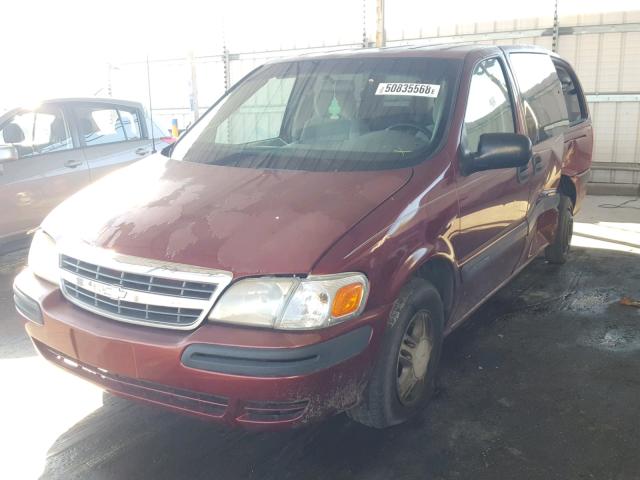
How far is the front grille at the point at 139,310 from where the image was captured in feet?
7.30

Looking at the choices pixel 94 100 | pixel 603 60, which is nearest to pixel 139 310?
pixel 94 100

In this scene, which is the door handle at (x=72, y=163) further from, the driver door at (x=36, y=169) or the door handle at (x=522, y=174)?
the door handle at (x=522, y=174)

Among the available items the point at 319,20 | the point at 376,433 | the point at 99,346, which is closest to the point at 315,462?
the point at 376,433

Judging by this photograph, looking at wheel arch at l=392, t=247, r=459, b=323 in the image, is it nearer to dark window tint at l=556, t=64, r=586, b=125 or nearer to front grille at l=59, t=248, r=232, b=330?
front grille at l=59, t=248, r=232, b=330

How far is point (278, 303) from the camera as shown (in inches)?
86.2

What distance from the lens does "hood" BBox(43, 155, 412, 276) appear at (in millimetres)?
2262

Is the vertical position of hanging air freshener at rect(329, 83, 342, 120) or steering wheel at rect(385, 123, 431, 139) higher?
hanging air freshener at rect(329, 83, 342, 120)

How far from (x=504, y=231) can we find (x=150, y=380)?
2144 mm

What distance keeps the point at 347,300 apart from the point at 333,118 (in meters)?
1.32

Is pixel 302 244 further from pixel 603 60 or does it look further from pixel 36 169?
pixel 603 60

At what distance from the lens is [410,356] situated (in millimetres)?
2762

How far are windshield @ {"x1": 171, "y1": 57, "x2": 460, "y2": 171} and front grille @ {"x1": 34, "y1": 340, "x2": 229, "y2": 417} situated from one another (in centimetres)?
115

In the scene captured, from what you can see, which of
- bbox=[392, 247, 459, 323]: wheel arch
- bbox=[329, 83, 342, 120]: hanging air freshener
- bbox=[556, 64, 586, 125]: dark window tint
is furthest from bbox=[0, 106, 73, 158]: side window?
bbox=[556, 64, 586, 125]: dark window tint

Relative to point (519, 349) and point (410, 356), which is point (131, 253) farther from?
point (519, 349)
